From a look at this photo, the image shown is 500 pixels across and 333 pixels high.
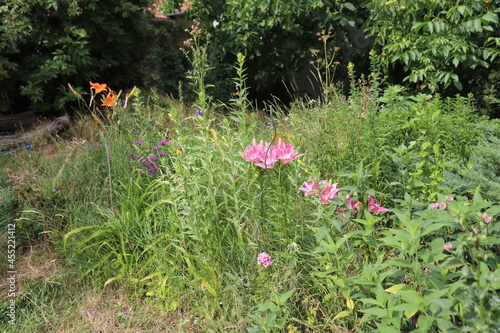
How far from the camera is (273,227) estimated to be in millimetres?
2531

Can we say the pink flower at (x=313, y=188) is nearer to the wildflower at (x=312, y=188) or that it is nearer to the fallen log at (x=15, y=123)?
the wildflower at (x=312, y=188)

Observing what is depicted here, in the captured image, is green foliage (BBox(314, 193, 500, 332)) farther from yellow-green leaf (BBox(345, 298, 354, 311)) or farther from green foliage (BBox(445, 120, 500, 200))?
green foliage (BBox(445, 120, 500, 200))

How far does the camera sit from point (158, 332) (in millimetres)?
2451

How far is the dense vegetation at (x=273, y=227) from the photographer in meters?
1.77

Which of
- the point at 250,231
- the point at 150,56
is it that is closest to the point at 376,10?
the point at 150,56

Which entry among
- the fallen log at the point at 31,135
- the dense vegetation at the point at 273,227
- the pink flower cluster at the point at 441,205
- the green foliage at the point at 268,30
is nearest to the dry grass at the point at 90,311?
the dense vegetation at the point at 273,227

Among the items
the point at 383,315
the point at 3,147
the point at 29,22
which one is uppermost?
the point at 29,22

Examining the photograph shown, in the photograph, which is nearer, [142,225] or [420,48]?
[142,225]

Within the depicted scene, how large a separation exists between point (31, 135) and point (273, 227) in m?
4.64

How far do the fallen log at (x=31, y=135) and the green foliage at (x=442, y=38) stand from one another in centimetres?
437

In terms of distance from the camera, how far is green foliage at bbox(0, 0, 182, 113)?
236 inches

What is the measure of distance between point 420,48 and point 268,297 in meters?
3.97

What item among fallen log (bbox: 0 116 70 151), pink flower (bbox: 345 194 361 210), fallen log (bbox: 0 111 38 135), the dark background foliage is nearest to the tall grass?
pink flower (bbox: 345 194 361 210)

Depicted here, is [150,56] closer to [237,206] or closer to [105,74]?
[105,74]
